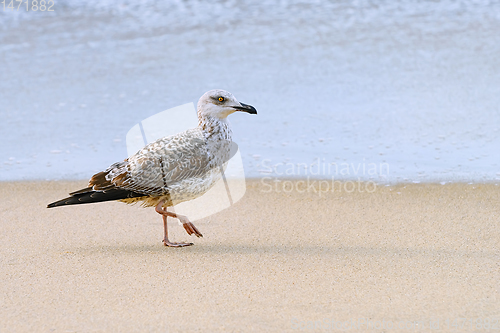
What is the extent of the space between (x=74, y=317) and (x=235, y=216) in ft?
6.01

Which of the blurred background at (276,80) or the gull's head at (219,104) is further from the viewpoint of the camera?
the blurred background at (276,80)

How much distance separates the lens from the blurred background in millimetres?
6164

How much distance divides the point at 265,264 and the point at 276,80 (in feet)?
14.3

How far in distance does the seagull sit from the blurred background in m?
1.48

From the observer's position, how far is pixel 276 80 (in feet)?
26.5

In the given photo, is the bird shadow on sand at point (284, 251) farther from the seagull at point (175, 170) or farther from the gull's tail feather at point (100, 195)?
the gull's tail feather at point (100, 195)

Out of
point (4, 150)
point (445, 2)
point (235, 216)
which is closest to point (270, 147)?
point (235, 216)

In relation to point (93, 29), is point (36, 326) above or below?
below

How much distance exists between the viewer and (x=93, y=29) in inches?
401

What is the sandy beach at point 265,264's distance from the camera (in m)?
3.38

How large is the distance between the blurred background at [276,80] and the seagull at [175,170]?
1.48 m

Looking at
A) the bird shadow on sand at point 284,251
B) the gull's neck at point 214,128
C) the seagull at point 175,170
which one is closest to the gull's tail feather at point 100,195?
the seagull at point 175,170

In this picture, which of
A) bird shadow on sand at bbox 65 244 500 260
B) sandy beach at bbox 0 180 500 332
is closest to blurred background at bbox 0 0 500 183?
sandy beach at bbox 0 180 500 332

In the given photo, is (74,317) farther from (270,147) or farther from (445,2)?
(445,2)
